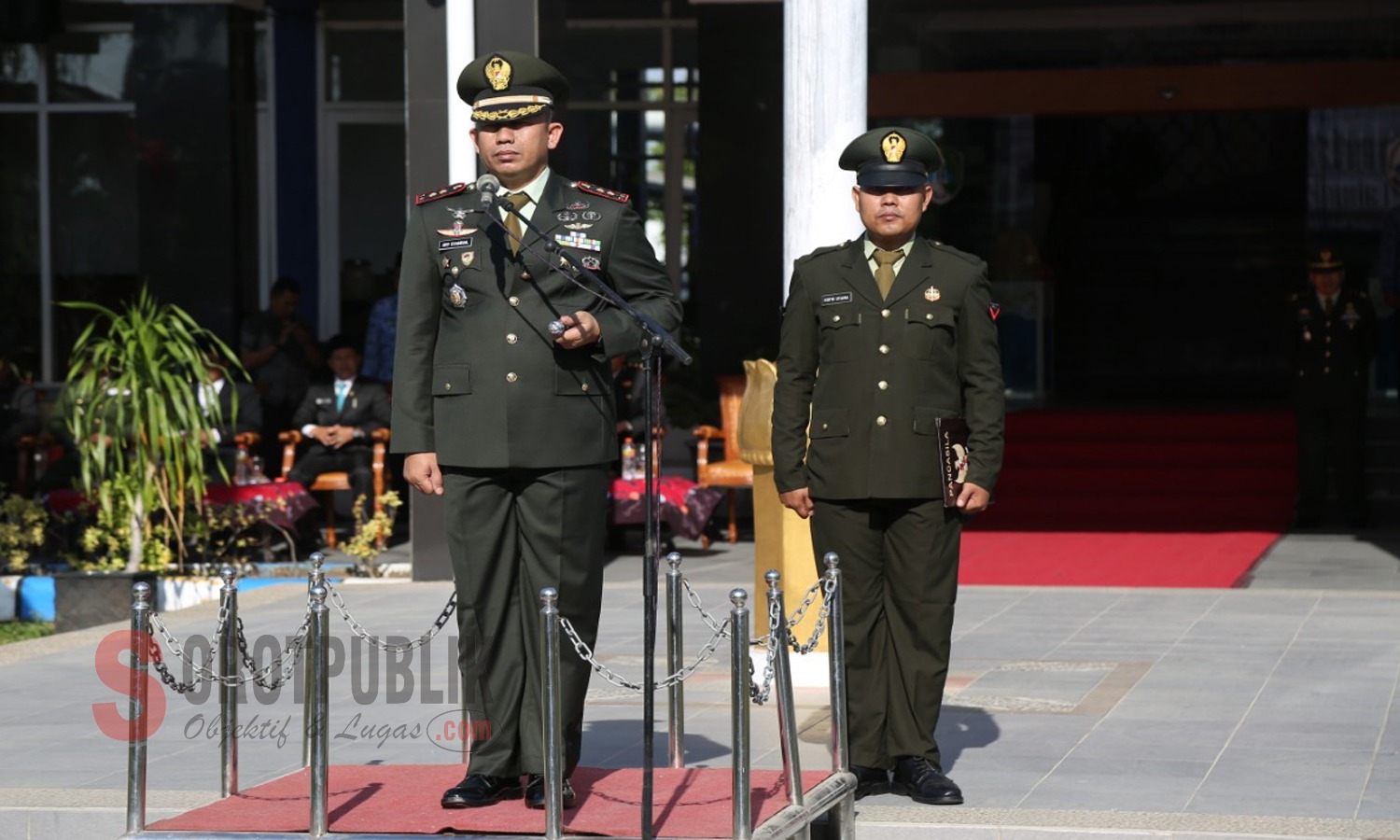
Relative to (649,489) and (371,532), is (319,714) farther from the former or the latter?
(371,532)

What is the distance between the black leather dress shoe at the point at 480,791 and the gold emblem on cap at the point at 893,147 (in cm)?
211

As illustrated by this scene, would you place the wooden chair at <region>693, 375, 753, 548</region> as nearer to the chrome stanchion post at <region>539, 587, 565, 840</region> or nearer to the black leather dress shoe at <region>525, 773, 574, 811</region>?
the black leather dress shoe at <region>525, 773, 574, 811</region>

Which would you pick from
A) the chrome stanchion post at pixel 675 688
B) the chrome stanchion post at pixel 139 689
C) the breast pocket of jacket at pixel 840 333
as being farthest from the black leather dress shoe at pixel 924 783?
the chrome stanchion post at pixel 139 689

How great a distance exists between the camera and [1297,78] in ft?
62.3

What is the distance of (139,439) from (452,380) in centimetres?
650

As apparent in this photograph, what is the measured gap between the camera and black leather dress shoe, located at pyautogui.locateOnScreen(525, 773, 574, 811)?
17.8 feet

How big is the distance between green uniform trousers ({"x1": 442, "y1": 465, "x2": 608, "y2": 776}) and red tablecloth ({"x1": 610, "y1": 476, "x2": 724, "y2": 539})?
291 inches

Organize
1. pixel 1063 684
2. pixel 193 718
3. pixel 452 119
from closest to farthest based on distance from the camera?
1. pixel 193 718
2. pixel 1063 684
3. pixel 452 119

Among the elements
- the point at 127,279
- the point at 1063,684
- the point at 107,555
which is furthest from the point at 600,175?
the point at 1063,684

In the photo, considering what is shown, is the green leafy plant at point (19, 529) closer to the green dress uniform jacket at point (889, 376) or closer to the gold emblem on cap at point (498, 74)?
the green dress uniform jacket at point (889, 376)

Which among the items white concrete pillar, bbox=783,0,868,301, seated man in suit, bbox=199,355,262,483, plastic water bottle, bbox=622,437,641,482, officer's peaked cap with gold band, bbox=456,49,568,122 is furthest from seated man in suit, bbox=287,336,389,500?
officer's peaked cap with gold band, bbox=456,49,568,122

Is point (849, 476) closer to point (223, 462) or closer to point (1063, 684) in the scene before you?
point (1063, 684)

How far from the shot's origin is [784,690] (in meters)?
5.48

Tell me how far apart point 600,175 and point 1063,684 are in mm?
10340
